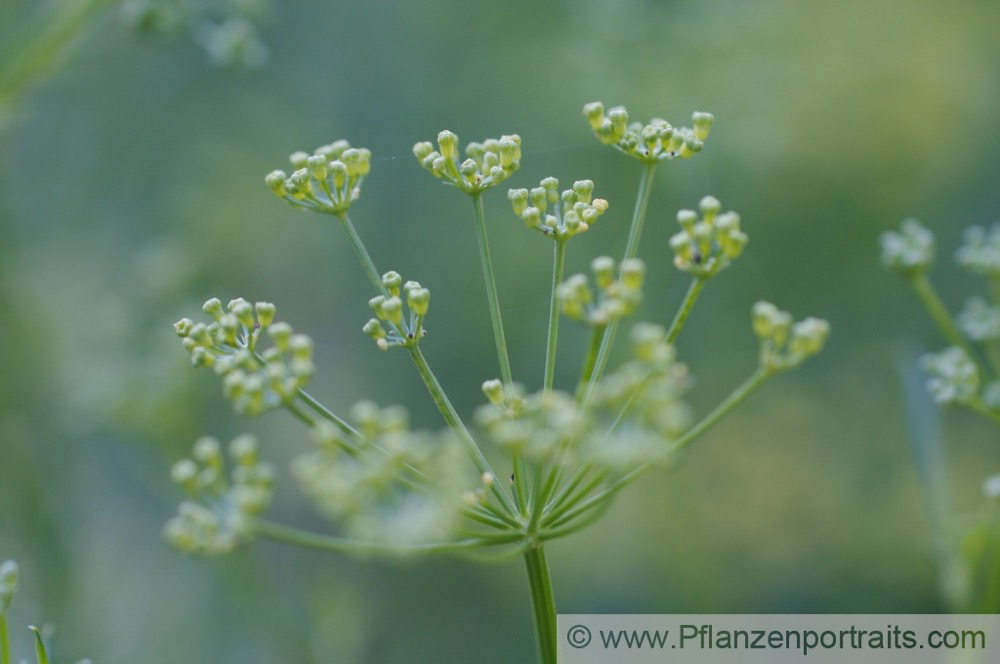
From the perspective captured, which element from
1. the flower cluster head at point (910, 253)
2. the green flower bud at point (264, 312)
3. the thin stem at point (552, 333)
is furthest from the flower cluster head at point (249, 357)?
the flower cluster head at point (910, 253)

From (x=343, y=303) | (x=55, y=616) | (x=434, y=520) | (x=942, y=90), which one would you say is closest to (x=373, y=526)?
Answer: (x=434, y=520)

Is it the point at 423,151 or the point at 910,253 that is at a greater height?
the point at 910,253

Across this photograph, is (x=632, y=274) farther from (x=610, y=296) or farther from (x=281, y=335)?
(x=281, y=335)

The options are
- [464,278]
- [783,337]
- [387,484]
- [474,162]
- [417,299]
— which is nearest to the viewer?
[387,484]

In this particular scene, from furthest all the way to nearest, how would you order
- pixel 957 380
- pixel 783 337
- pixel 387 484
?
pixel 957 380 < pixel 783 337 < pixel 387 484

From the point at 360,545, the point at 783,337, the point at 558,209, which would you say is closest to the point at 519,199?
the point at 558,209

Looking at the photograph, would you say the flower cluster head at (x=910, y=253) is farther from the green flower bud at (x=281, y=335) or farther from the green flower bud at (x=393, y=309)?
the green flower bud at (x=281, y=335)
